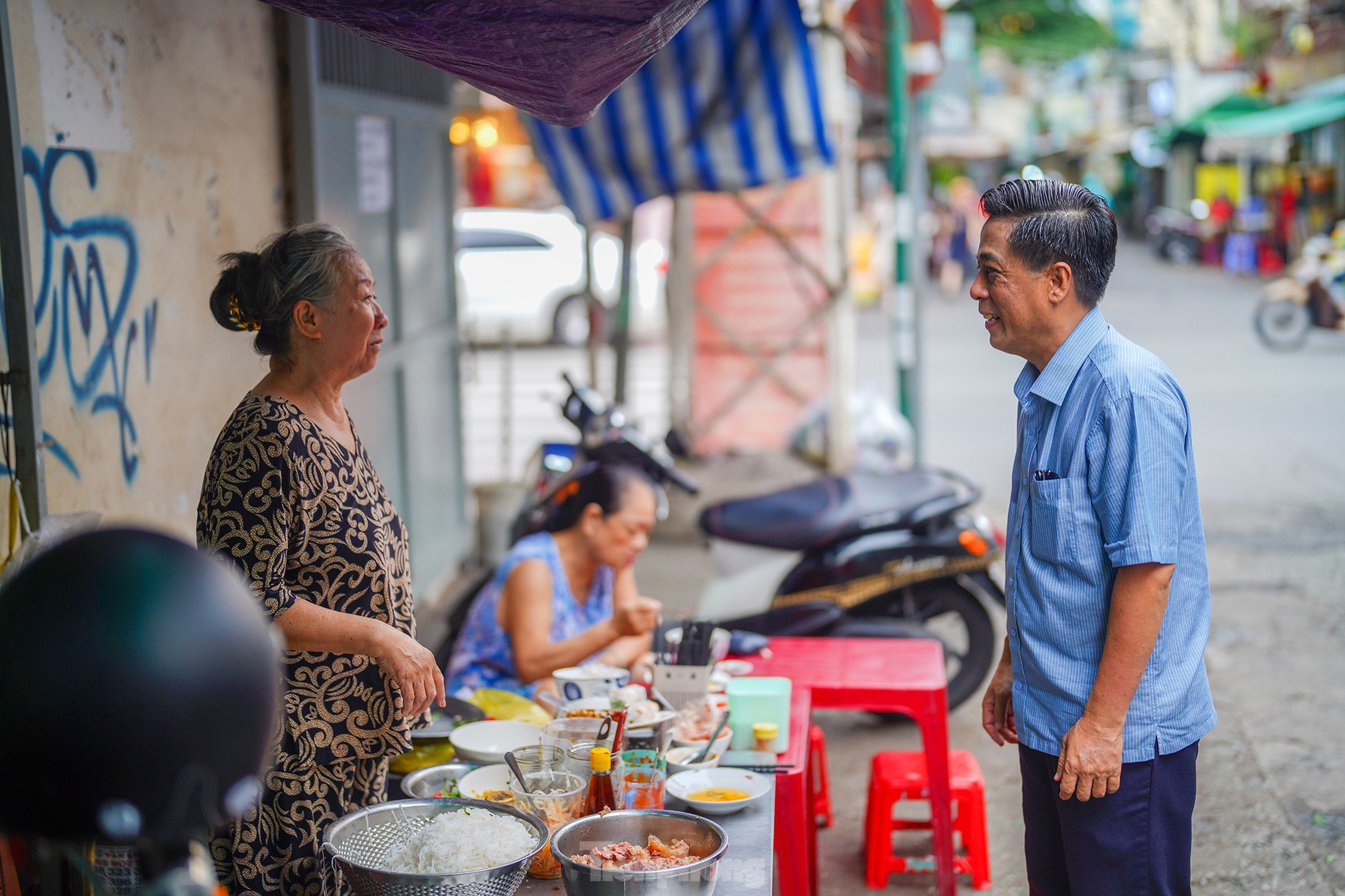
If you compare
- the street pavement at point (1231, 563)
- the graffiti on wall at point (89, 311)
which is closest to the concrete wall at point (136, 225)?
the graffiti on wall at point (89, 311)

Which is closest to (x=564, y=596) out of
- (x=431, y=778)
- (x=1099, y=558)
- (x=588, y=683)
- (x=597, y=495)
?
(x=597, y=495)

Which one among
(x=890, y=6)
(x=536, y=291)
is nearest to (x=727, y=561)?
(x=890, y=6)

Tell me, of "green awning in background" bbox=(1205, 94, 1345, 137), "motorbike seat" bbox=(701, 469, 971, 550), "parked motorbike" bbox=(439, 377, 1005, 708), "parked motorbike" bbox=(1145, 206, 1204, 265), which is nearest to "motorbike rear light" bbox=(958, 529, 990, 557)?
"parked motorbike" bbox=(439, 377, 1005, 708)

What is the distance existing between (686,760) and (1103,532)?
109 centimetres

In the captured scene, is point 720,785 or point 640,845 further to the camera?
point 720,785

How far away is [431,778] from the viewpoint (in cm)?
261

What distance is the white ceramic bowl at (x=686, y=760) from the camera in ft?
8.84

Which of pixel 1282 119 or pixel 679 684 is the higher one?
pixel 1282 119

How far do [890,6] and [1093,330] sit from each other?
5.41 metres

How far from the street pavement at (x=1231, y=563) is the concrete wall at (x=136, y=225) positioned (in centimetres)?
181

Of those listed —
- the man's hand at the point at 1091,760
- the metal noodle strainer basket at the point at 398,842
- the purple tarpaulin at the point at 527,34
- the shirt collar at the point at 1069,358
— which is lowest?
the metal noodle strainer basket at the point at 398,842

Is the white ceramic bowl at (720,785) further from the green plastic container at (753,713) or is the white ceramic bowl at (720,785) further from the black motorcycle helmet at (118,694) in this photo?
the black motorcycle helmet at (118,694)

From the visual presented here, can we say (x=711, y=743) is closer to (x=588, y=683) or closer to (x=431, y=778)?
(x=588, y=683)

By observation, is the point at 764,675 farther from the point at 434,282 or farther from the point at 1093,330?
the point at 434,282
